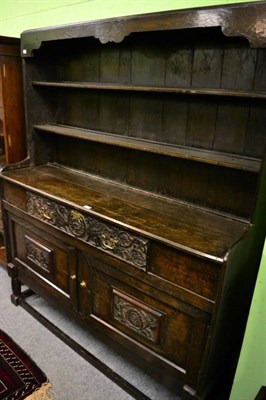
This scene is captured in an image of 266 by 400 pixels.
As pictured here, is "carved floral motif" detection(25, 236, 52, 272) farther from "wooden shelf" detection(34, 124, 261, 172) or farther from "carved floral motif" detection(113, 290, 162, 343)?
"wooden shelf" detection(34, 124, 261, 172)

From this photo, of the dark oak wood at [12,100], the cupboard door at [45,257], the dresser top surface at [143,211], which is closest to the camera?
the dresser top surface at [143,211]

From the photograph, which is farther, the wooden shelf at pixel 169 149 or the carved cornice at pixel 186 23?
the wooden shelf at pixel 169 149

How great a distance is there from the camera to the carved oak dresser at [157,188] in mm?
1164

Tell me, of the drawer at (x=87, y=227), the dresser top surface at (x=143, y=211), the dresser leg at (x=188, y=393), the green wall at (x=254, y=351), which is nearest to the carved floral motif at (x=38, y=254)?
the drawer at (x=87, y=227)

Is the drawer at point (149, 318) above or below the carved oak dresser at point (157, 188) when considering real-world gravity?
below

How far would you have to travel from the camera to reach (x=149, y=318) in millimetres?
1325

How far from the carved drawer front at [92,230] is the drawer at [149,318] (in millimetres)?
120

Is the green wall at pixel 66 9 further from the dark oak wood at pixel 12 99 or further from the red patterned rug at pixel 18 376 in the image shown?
the red patterned rug at pixel 18 376

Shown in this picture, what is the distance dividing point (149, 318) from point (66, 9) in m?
1.93

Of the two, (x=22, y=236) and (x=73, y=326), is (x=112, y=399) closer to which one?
(x=73, y=326)

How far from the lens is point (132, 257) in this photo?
1.30 m

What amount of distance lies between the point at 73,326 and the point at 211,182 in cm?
130

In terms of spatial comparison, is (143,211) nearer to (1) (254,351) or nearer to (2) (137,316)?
(2) (137,316)

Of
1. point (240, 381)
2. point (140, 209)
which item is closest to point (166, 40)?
point (140, 209)
